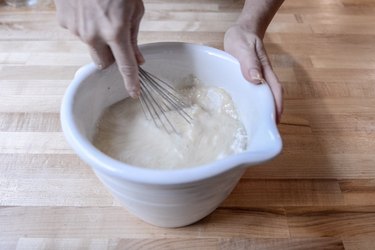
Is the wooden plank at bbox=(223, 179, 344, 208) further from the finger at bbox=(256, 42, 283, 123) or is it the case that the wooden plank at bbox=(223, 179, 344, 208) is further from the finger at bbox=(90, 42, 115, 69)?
the finger at bbox=(90, 42, 115, 69)

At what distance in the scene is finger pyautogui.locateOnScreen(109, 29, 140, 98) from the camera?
0.48 m

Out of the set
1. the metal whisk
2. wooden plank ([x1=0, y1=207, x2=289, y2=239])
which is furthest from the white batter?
wooden plank ([x1=0, y1=207, x2=289, y2=239])

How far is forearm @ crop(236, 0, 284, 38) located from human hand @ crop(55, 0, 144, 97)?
301 mm

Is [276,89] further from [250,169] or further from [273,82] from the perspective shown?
[250,169]

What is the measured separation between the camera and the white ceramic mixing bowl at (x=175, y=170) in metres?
0.45

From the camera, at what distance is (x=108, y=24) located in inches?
18.5

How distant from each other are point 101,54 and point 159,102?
15 centimetres

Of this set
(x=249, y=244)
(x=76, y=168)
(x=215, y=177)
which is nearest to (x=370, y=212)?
(x=249, y=244)

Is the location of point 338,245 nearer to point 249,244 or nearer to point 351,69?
point 249,244

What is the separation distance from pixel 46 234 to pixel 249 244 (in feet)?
1.01

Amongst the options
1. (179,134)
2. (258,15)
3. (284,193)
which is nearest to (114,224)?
(179,134)

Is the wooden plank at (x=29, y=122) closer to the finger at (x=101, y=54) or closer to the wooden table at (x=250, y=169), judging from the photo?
the wooden table at (x=250, y=169)

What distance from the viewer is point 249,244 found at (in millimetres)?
586

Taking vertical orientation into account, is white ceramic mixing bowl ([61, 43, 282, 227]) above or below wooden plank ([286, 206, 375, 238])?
above
